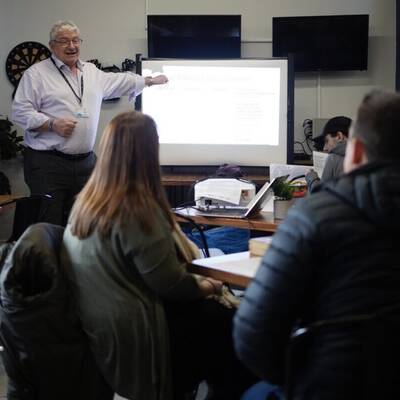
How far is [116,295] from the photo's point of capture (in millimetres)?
1730

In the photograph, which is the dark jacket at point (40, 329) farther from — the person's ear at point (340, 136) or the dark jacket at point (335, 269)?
the person's ear at point (340, 136)

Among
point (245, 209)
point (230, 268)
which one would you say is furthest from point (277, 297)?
point (245, 209)

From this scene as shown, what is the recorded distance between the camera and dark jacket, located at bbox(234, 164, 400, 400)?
44.8 inches

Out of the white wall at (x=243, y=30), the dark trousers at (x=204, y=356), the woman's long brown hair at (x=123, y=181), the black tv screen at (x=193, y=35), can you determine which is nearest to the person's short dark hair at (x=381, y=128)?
the woman's long brown hair at (x=123, y=181)

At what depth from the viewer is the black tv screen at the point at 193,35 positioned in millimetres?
5344

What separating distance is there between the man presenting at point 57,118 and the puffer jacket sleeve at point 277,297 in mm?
2585

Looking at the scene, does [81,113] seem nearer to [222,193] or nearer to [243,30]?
[222,193]

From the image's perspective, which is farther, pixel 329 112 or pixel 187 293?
pixel 329 112

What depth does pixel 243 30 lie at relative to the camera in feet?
18.0

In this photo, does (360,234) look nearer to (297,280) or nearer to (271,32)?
(297,280)

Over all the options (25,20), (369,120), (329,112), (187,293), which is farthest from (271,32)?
(369,120)

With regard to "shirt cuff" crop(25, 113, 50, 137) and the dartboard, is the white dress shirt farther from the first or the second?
the dartboard

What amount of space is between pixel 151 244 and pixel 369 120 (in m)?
0.72

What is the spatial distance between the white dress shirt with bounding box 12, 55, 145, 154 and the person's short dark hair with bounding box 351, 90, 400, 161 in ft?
8.86
